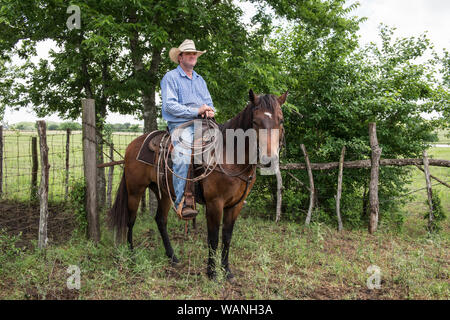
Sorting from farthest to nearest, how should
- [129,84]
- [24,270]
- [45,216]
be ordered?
[129,84] < [45,216] < [24,270]

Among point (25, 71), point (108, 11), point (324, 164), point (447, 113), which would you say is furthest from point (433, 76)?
point (25, 71)

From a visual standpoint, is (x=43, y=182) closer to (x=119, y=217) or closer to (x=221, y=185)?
(x=119, y=217)

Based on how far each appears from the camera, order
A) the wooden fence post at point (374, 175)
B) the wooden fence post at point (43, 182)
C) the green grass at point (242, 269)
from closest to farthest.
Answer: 1. the green grass at point (242, 269)
2. the wooden fence post at point (43, 182)
3. the wooden fence post at point (374, 175)

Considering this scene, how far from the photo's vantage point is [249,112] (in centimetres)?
389

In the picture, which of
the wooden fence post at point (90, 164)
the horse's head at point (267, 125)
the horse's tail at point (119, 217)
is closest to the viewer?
the horse's head at point (267, 125)

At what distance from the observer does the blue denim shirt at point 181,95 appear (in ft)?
13.7

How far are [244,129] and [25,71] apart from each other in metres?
7.29

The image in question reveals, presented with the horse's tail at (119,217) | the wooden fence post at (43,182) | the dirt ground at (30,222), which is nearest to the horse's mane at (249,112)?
the horse's tail at (119,217)

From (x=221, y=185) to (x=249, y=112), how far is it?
3.19 feet

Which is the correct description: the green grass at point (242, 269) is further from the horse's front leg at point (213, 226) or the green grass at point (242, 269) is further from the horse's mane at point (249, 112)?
the horse's mane at point (249, 112)

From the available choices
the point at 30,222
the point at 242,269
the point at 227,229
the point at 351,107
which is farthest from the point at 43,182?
the point at 351,107

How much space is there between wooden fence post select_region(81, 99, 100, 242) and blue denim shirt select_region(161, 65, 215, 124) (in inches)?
66.7

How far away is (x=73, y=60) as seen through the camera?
6262mm
